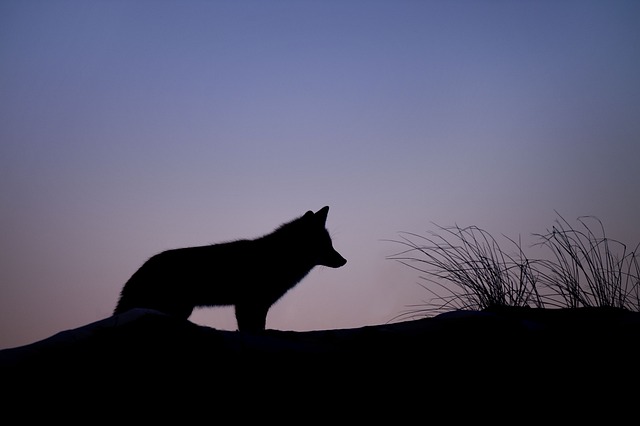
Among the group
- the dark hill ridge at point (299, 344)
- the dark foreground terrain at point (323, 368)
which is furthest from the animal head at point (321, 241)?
the dark foreground terrain at point (323, 368)

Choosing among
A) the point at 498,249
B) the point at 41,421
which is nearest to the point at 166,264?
the point at 498,249

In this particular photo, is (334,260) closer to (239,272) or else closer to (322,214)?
(322,214)

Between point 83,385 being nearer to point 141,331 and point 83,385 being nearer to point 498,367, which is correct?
point 141,331

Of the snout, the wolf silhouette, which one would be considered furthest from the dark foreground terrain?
the snout

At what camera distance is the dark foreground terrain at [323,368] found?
3.80ft

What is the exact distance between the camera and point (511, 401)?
126 cm

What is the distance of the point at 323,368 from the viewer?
4.52 ft

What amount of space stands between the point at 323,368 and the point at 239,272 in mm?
3692

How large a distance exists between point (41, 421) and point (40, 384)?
10cm

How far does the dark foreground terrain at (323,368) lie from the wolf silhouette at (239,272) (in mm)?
3091

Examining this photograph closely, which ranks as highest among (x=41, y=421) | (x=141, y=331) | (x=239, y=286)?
(x=239, y=286)

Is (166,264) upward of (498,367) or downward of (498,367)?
upward

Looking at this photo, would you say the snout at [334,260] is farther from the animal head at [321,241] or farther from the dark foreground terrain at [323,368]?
the dark foreground terrain at [323,368]

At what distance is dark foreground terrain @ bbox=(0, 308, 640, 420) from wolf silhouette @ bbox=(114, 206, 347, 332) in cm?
309
